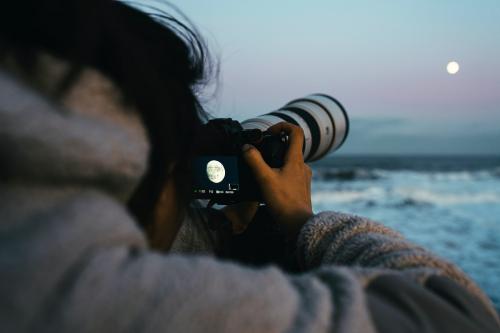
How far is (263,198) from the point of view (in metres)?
0.97

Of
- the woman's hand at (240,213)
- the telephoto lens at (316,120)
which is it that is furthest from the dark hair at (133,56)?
the telephoto lens at (316,120)

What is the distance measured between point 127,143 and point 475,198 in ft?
41.9

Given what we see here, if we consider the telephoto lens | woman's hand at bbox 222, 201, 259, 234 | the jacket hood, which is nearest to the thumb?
woman's hand at bbox 222, 201, 259, 234

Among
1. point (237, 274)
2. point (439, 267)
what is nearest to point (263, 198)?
point (439, 267)

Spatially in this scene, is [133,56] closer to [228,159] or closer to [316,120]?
[228,159]

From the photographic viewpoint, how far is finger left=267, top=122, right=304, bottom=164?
100cm

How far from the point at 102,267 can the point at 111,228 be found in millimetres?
33

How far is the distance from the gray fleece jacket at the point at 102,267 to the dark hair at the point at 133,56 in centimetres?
4

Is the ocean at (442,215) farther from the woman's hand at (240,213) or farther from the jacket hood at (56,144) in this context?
the jacket hood at (56,144)

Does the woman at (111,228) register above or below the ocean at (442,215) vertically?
above

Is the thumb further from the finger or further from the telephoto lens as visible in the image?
the telephoto lens

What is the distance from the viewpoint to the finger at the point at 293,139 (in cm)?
100

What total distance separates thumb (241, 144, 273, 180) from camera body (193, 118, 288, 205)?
1.1 inches

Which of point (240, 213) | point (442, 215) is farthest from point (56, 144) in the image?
point (442, 215)
